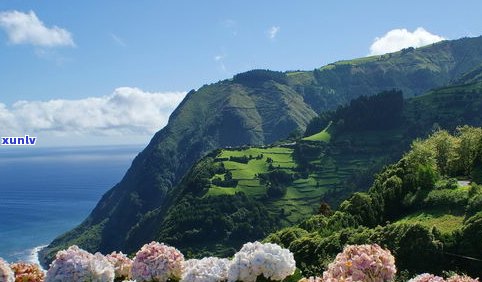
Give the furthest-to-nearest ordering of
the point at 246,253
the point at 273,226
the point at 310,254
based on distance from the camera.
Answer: the point at 273,226 < the point at 310,254 < the point at 246,253

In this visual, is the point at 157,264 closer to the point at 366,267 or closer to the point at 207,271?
the point at 207,271

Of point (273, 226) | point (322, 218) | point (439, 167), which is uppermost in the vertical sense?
point (439, 167)

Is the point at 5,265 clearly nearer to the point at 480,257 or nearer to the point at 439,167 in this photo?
the point at 480,257

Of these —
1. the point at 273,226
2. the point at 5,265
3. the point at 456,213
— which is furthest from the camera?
the point at 273,226

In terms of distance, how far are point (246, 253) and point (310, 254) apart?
43274 millimetres

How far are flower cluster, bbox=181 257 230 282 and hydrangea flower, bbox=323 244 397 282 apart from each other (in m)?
2.30

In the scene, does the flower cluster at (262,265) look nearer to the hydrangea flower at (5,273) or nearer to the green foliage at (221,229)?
the hydrangea flower at (5,273)

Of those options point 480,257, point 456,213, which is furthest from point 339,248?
point 456,213

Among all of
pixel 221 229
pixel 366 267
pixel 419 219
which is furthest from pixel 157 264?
pixel 221 229

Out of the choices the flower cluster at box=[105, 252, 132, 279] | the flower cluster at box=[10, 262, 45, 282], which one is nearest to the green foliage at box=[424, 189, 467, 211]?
the flower cluster at box=[105, 252, 132, 279]

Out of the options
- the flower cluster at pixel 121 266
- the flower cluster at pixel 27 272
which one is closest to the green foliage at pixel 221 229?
the flower cluster at pixel 121 266

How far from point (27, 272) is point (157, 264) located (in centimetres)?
325

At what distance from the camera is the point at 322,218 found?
78.8 meters

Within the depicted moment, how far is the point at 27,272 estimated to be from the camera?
12.4 metres
